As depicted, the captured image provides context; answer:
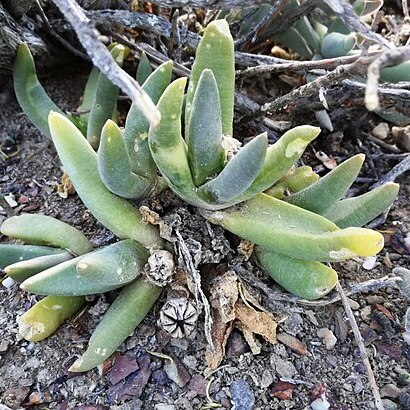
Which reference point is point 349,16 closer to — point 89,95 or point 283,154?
point 283,154

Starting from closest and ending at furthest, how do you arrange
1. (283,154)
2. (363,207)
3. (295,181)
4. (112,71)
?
1. (112,71)
2. (283,154)
3. (363,207)
4. (295,181)

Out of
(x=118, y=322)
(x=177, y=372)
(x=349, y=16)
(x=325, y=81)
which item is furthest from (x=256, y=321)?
(x=349, y=16)

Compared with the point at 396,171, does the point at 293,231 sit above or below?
above

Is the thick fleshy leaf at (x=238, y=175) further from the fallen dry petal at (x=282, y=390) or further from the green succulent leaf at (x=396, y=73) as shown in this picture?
the green succulent leaf at (x=396, y=73)

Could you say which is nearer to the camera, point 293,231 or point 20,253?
point 293,231

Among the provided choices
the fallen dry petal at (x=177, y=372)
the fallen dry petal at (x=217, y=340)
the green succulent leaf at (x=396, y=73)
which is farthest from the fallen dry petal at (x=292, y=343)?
the green succulent leaf at (x=396, y=73)

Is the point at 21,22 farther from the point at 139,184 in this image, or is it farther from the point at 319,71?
the point at 319,71

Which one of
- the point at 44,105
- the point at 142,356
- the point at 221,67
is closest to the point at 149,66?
the point at 44,105

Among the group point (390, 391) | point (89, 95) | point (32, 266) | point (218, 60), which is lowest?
point (390, 391)
